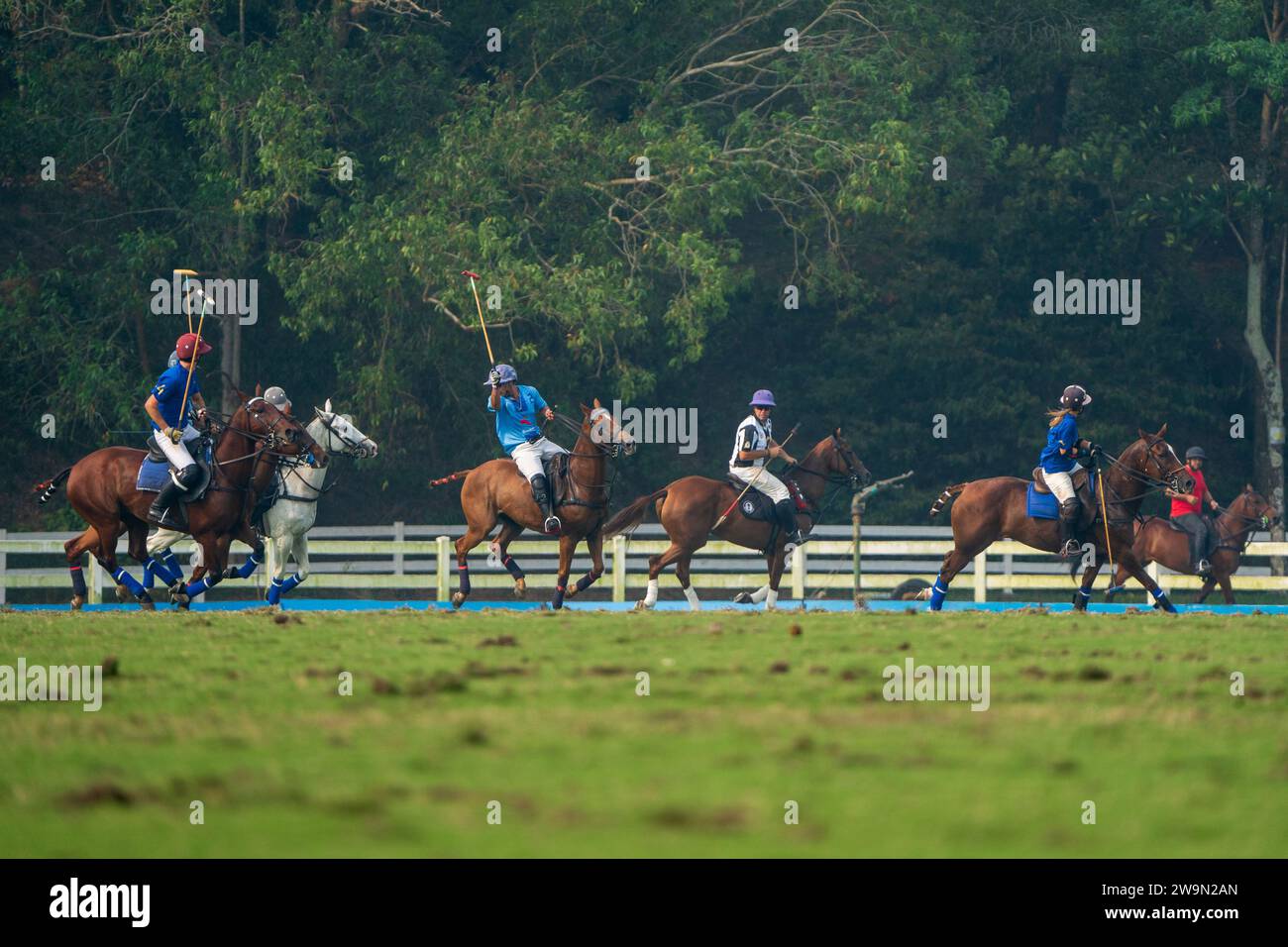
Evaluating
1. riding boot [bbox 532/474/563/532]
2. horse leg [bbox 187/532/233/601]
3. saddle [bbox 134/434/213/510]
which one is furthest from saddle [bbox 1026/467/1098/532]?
saddle [bbox 134/434/213/510]

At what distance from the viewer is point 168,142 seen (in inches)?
1283

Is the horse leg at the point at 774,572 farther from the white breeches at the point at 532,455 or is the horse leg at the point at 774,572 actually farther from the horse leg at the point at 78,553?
the horse leg at the point at 78,553

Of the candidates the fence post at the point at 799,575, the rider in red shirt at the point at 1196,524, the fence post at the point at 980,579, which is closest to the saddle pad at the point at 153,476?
the fence post at the point at 799,575

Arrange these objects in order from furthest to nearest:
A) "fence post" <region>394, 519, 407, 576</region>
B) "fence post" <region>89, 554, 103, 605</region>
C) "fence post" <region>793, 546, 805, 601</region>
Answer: "fence post" <region>394, 519, 407, 576</region> → "fence post" <region>793, 546, 805, 601</region> → "fence post" <region>89, 554, 103, 605</region>

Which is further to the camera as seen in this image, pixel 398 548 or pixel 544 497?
pixel 398 548

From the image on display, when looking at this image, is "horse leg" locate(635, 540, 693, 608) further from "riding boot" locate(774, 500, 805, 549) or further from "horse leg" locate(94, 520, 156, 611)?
"horse leg" locate(94, 520, 156, 611)

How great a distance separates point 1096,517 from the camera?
21062mm

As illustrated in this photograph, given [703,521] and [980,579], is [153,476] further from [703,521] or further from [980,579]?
[980,579]

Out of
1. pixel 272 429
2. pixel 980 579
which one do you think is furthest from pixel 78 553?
pixel 980 579

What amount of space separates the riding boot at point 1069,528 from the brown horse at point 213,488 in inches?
314

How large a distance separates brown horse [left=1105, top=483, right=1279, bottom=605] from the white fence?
523 millimetres

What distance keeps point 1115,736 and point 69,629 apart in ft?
35.4

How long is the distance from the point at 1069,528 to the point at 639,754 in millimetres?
13598

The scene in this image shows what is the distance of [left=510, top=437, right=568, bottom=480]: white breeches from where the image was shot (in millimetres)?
21797
